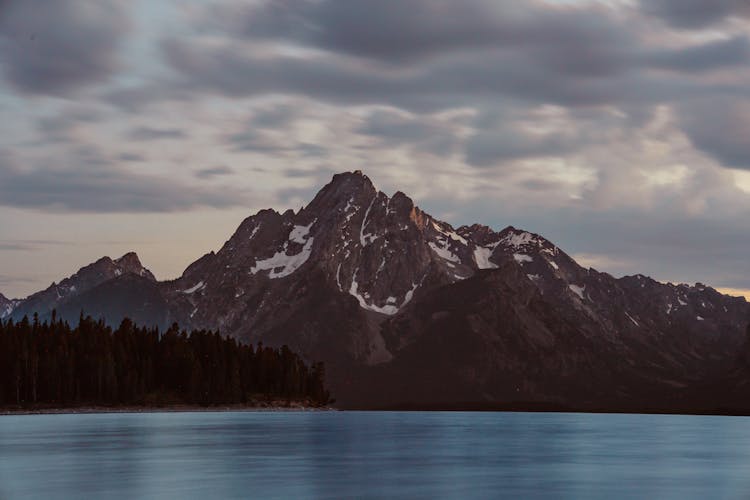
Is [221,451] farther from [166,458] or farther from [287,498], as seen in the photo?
[287,498]

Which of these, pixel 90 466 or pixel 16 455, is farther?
pixel 16 455

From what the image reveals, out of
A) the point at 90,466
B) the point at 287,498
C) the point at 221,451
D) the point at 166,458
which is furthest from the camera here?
the point at 221,451

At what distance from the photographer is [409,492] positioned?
315 feet

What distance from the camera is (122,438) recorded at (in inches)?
7461

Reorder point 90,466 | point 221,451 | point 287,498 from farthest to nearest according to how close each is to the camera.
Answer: point 221,451 < point 90,466 < point 287,498

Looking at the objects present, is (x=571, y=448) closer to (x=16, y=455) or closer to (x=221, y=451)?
(x=221, y=451)

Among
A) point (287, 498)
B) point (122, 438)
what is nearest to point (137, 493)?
point (287, 498)

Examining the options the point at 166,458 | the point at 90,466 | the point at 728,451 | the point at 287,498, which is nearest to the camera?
the point at 287,498

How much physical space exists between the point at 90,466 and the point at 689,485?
67.3 m

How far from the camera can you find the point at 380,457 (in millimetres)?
144750

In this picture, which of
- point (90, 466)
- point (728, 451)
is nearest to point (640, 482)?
point (90, 466)

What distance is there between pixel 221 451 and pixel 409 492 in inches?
2573

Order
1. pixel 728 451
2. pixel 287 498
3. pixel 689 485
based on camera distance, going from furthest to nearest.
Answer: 1. pixel 728 451
2. pixel 689 485
3. pixel 287 498

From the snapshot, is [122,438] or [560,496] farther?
[122,438]
